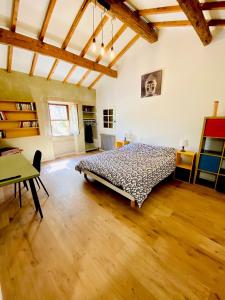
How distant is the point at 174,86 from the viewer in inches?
126

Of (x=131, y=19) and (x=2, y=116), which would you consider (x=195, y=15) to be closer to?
(x=131, y=19)

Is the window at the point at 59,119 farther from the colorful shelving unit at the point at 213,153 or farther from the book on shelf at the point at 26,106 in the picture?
the colorful shelving unit at the point at 213,153

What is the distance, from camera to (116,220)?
1919mm

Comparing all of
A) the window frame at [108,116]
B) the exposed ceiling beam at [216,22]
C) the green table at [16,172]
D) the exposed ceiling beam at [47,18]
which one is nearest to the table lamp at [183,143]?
the exposed ceiling beam at [216,22]

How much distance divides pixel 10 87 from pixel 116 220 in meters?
4.34

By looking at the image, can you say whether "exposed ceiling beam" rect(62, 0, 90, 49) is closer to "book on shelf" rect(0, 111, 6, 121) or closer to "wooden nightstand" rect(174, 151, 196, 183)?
"book on shelf" rect(0, 111, 6, 121)

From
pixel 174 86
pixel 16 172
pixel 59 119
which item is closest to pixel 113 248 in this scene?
pixel 16 172

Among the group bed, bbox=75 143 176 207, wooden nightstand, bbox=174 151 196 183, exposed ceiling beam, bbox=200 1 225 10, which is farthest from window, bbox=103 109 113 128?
exposed ceiling beam, bbox=200 1 225 10

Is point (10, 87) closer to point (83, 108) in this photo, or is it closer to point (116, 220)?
point (83, 108)

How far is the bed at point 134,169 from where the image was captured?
2078mm

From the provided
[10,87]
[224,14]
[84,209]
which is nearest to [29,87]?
[10,87]

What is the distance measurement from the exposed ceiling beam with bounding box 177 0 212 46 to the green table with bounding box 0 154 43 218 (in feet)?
9.13

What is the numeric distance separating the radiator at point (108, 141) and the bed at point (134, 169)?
5.88 feet

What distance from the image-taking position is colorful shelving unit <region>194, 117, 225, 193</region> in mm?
2451
